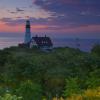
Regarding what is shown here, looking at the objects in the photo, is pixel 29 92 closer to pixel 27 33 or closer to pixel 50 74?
pixel 50 74

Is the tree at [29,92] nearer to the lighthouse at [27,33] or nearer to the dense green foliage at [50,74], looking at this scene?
the dense green foliage at [50,74]

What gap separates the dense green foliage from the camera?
27523mm

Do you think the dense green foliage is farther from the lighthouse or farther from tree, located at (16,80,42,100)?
the lighthouse

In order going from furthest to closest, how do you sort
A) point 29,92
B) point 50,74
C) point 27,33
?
point 27,33
point 50,74
point 29,92

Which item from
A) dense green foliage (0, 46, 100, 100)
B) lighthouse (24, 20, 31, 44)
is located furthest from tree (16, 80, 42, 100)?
lighthouse (24, 20, 31, 44)

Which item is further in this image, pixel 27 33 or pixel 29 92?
pixel 27 33

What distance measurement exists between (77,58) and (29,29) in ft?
107

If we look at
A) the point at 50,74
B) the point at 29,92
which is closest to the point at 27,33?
the point at 50,74

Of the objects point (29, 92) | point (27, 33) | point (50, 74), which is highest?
point (27, 33)

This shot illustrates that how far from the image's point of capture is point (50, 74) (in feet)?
126

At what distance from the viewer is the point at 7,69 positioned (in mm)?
41719

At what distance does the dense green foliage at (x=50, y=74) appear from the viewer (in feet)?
90.3

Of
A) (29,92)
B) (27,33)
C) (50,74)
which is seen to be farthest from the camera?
(27,33)

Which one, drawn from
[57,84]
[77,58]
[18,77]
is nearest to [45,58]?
[77,58]
